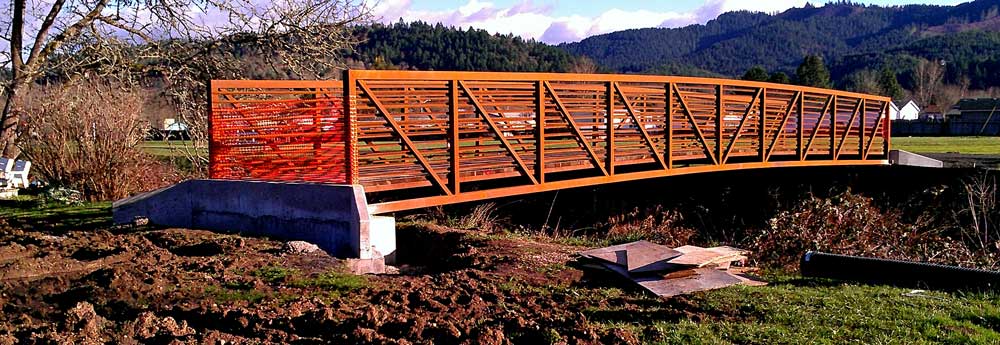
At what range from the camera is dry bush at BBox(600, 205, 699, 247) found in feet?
48.0

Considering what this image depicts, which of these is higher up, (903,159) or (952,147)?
(903,159)

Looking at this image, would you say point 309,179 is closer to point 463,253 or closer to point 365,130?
point 365,130

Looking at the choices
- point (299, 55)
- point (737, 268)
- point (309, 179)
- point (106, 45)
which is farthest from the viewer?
point (299, 55)

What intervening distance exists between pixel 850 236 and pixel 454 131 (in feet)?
27.8

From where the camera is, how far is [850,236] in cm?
1485

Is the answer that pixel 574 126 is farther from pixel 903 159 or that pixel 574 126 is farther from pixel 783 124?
pixel 903 159

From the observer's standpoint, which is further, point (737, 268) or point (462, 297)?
point (737, 268)

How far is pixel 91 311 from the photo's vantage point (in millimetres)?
5559

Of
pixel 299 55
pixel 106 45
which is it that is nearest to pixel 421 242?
pixel 299 55

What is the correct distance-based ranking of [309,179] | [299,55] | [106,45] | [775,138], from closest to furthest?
[309,179] < [106,45] < [299,55] < [775,138]

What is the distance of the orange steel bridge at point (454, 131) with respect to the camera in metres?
9.80

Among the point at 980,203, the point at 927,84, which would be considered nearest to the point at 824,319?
the point at 980,203

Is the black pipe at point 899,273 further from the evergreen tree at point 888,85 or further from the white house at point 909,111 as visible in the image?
the white house at point 909,111

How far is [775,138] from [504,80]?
7569mm
